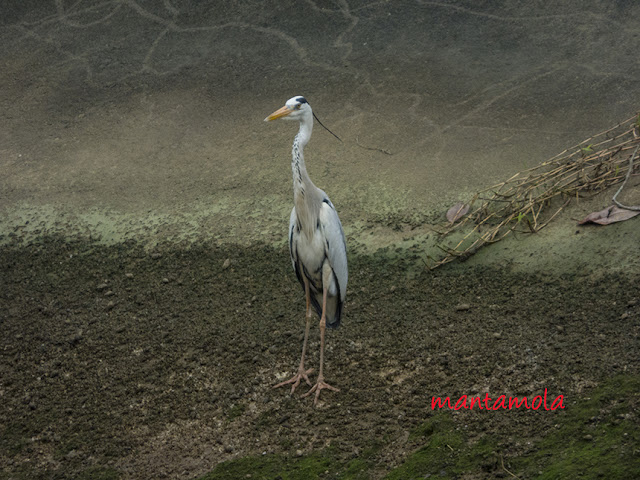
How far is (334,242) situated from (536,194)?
57.5 inches

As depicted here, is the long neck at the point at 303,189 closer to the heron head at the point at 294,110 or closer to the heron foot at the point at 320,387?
the heron head at the point at 294,110

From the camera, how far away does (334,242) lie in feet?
9.86

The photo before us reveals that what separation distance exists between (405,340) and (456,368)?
311mm

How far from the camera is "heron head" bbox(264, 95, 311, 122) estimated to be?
287 centimetres

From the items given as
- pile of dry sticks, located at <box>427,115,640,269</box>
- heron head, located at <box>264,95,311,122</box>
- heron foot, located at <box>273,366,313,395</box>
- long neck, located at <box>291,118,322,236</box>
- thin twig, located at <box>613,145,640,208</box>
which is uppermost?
heron head, located at <box>264,95,311,122</box>

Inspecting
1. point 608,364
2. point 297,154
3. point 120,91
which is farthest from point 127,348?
point 120,91

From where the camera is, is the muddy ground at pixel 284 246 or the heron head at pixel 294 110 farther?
the heron head at pixel 294 110

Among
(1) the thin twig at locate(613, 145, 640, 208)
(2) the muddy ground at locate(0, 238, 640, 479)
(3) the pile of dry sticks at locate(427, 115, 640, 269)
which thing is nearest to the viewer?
(2) the muddy ground at locate(0, 238, 640, 479)

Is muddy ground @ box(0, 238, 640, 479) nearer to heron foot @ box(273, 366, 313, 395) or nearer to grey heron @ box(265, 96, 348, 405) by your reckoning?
heron foot @ box(273, 366, 313, 395)

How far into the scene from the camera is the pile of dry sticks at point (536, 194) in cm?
365

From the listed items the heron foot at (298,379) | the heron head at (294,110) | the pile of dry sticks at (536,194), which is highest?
the heron head at (294,110)

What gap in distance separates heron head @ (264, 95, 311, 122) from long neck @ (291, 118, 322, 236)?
35 mm

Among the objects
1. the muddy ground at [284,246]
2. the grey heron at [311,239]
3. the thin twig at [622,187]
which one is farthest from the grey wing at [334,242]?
the thin twig at [622,187]

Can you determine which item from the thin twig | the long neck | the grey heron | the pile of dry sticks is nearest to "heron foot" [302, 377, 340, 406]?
the grey heron
